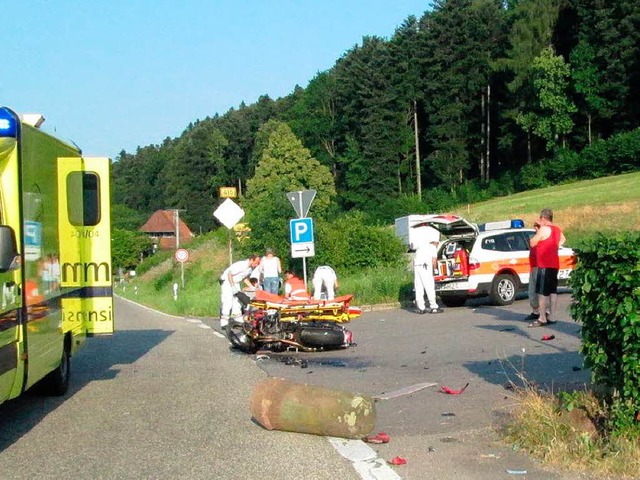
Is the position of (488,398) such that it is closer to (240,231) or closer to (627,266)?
(627,266)

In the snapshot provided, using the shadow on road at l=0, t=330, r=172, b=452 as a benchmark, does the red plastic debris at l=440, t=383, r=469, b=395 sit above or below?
above

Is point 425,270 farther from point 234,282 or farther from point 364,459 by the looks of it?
point 364,459

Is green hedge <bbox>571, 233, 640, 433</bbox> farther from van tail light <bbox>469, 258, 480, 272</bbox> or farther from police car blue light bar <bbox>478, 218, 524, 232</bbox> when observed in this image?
police car blue light bar <bbox>478, 218, 524, 232</bbox>

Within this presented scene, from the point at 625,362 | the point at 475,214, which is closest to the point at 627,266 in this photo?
the point at 625,362

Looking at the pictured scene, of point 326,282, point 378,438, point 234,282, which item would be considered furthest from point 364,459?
point 234,282

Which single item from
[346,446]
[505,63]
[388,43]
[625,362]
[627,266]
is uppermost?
[388,43]

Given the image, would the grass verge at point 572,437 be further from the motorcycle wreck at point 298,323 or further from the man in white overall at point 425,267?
the man in white overall at point 425,267

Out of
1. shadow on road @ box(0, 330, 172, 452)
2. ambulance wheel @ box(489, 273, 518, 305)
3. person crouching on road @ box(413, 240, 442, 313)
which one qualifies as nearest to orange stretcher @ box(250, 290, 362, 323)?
shadow on road @ box(0, 330, 172, 452)

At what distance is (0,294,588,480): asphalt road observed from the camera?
7.16 metres

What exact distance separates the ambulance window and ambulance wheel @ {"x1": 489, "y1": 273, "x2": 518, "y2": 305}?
446 inches

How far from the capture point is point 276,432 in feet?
27.6

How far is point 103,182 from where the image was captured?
12.1 meters

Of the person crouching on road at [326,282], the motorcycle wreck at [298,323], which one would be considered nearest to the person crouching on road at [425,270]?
the person crouching on road at [326,282]

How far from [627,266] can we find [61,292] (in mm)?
6686
